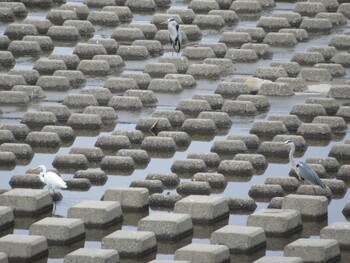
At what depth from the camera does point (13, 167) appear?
3166cm

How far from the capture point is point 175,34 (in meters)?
39.1

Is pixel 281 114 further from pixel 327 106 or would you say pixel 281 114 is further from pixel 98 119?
pixel 98 119

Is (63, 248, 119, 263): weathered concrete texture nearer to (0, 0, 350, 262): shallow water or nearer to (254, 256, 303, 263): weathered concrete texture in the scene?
(0, 0, 350, 262): shallow water

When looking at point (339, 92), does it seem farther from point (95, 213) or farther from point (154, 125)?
point (95, 213)

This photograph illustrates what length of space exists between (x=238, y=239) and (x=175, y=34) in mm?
13165

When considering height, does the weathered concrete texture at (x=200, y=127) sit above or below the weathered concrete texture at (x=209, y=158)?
below

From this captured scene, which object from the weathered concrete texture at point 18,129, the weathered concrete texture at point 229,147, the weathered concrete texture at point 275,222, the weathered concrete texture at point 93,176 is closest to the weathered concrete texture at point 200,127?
the weathered concrete texture at point 229,147

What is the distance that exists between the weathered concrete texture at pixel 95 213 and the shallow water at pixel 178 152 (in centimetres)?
16

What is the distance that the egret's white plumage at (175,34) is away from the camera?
3909 centimetres

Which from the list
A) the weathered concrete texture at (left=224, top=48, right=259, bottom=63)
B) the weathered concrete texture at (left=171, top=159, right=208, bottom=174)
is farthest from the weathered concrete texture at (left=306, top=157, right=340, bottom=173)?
the weathered concrete texture at (left=224, top=48, right=259, bottom=63)

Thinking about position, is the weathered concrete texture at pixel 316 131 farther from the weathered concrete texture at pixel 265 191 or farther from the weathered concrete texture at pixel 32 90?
the weathered concrete texture at pixel 32 90

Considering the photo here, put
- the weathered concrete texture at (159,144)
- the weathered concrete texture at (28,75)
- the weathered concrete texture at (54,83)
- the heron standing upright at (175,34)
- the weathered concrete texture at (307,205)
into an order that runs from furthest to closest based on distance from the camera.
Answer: the heron standing upright at (175,34)
the weathered concrete texture at (28,75)
the weathered concrete texture at (54,83)
the weathered concrete texture at (159,144)
the weathered concrete texture at (307,205)

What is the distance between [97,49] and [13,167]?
878cm

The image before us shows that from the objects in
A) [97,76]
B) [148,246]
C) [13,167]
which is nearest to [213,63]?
[97,76]
